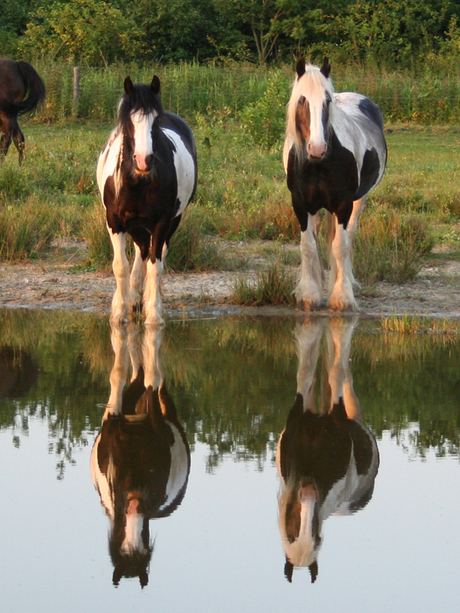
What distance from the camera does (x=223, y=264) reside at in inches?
422

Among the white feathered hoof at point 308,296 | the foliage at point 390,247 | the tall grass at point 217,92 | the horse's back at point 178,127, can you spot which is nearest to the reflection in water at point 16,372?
the white feathered hoof at point 308,296

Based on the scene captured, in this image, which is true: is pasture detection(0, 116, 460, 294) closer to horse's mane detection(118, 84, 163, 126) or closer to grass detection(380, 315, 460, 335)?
grass detection(380, 315, 460, 335)

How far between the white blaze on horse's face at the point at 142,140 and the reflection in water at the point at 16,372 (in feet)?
5.11

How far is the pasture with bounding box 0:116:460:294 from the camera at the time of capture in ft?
34.5

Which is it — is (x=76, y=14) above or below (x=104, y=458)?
above

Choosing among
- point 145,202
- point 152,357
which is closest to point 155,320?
point 145,202

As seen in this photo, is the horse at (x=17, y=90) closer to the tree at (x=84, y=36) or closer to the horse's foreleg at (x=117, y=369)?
the horse's foreleg at (x=117, y=369)

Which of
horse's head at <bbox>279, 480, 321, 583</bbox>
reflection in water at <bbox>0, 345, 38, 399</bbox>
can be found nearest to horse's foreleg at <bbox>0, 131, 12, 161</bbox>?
reflection in water at <bbox>0, 345, 38, 399</bbox>

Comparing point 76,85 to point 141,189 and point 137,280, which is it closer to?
point 137,280

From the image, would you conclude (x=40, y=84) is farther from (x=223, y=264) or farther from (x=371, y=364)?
(x=371, y=364)

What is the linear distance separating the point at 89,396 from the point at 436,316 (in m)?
3.88

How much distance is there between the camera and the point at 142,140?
7.62 m

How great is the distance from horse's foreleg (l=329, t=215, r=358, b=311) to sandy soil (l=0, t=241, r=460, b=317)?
0.68ft

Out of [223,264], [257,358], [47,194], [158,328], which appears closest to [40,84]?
[47,194]
